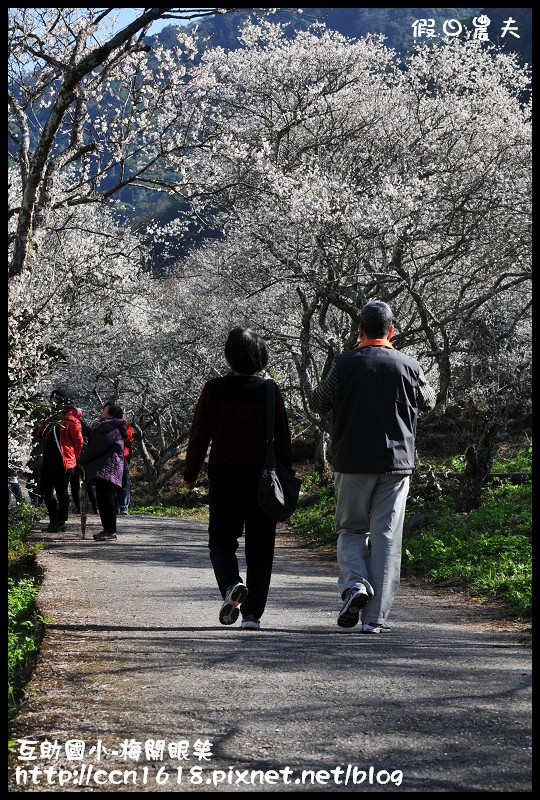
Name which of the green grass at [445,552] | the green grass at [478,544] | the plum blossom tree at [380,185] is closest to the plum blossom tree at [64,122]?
the plum blossom tree at [380,185]

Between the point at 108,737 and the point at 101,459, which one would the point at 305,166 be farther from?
the point at 108,737

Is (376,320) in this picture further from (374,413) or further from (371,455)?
(371,455)

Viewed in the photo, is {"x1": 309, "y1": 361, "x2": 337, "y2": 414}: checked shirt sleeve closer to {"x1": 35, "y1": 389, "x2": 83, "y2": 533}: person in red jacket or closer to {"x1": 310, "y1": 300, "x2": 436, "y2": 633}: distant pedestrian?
{"x1": 310, "y1": 300, "x2": 436, "y2": 633}: distant pedestrian

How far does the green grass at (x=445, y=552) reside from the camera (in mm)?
7102

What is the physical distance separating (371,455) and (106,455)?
6998mm

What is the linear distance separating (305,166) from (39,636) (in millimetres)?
11869

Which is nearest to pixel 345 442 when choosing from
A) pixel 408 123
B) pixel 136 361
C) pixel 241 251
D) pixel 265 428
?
pixel 265 428

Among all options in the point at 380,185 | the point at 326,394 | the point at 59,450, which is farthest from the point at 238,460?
the point at 380,185

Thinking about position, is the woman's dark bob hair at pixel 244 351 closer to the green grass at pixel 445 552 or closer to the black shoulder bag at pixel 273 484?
the black shoulder bag at pixel 273 484

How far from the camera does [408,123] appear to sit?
18859mm

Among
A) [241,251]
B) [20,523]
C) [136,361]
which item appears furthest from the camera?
[136,361]

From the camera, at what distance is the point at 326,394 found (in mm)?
6410

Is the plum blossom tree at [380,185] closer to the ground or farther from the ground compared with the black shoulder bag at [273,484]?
farther from the ground

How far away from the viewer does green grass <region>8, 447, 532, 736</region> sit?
7102 mm
